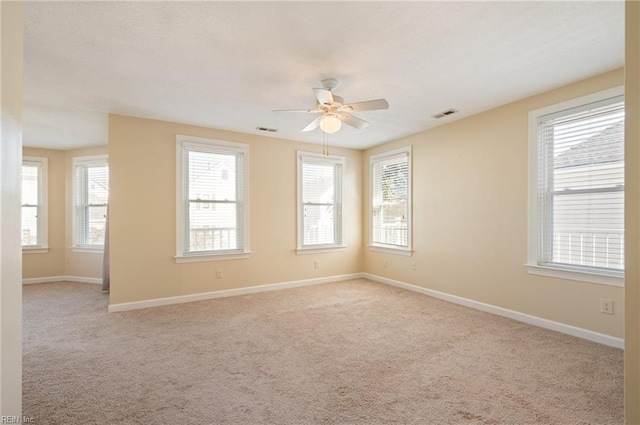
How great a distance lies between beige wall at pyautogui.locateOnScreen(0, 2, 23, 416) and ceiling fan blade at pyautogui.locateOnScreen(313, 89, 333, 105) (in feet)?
5.99

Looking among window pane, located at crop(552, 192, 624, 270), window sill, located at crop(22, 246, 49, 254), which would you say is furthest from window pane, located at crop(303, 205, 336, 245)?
window sill, located at crop(22, 246, 49, 254)

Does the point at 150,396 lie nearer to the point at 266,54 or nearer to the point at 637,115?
the point at 266,54

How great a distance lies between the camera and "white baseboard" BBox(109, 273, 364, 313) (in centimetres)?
417

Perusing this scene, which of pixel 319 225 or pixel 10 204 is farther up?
pixel 10 204

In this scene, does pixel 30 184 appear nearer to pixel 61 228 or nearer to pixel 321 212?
pixel 61 228

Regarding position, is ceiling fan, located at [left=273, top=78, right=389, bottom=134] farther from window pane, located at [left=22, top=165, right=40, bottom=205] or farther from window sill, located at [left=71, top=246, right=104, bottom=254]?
window pane, located at [left=22, top=165, right=40, bottom=205]

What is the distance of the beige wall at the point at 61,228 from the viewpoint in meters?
6.05

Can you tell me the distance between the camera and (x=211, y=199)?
15.8ft

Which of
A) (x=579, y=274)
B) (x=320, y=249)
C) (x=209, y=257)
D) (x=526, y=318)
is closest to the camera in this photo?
(x=579, y=274)

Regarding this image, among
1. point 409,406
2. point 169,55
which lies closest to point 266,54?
point 169,55

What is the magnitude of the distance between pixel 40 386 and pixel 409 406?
260 cm

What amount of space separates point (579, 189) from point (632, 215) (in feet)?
6.69

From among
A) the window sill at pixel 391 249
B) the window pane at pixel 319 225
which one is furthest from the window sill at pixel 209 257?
the window sill at pixel 391 249

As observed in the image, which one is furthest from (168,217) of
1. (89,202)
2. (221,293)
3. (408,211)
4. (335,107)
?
(408,211)
